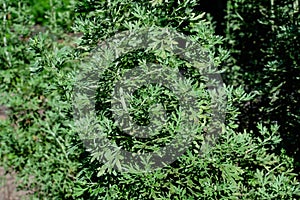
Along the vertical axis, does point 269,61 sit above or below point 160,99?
below

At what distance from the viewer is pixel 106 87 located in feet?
8.74

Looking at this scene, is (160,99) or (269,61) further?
(269,61)

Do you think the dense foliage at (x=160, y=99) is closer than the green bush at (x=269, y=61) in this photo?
Yes

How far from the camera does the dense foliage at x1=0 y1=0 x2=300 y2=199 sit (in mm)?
2672

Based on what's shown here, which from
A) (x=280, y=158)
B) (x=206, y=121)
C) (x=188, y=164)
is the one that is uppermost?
(x=206, y=121)

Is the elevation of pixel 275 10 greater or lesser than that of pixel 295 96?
greater

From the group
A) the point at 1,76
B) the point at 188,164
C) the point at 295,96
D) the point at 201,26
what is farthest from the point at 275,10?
the point at 1,76

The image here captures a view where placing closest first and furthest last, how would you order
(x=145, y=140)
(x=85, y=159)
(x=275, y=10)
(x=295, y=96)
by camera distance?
(x=145, y=140) → (x=85, y=159) → (x=295, y=96) → (x=275, y=10)

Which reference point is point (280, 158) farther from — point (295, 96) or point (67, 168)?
point (67, 168)

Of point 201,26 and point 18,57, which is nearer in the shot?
point 201,26

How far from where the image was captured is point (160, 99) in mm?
2623

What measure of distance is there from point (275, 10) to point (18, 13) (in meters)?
2.13

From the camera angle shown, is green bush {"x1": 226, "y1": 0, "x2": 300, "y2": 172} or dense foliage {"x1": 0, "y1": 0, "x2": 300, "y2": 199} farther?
green bush {"x1": 226, "y1": 0, "x2": 300, "y2": 172}

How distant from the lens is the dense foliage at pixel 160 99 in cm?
267
